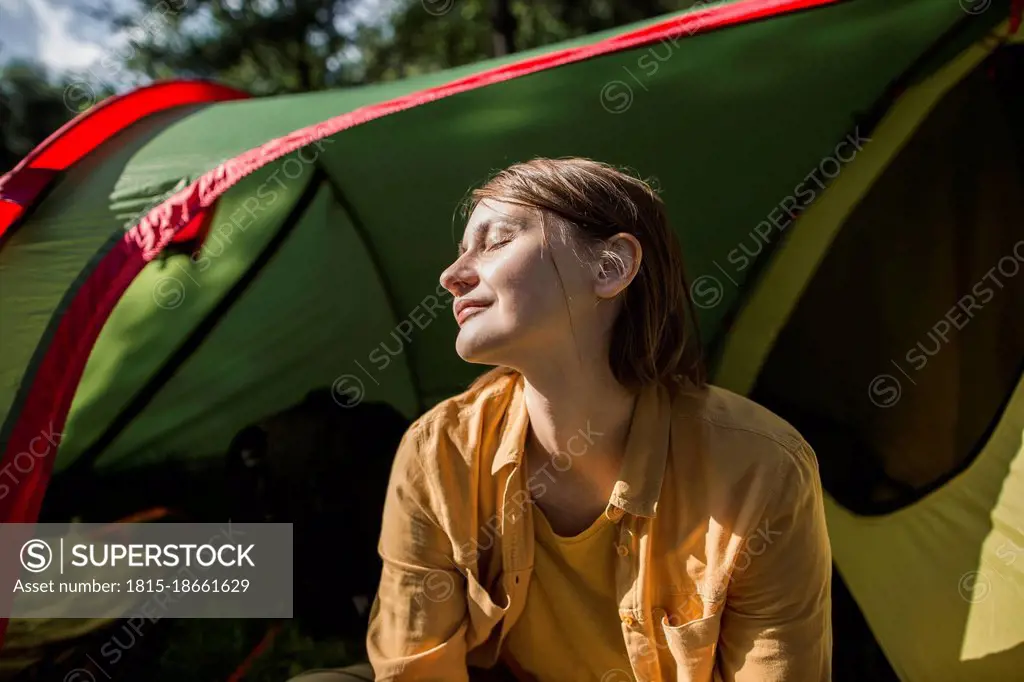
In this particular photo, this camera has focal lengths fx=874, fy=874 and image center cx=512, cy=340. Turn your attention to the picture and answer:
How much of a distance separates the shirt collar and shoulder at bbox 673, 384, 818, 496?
0.09 feet

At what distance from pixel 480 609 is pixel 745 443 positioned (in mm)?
400

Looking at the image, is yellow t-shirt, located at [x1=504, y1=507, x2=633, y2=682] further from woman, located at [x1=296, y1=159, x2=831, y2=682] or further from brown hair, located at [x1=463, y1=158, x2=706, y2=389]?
brown hair, located at [x1=463, y1=158, x2=706, y2=389]

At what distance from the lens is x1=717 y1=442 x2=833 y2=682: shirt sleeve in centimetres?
101

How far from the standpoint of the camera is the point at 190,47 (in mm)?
8102

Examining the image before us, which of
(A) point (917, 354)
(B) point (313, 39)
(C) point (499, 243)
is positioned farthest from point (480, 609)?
(B) point (313, 39)

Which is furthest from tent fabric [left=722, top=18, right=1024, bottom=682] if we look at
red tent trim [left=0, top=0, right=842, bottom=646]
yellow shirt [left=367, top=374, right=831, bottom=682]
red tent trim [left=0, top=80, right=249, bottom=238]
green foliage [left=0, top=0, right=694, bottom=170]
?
green foliage [left=0, top=0, right=694, bottom=170]

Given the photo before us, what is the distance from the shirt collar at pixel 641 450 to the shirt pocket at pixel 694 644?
5.6 inches

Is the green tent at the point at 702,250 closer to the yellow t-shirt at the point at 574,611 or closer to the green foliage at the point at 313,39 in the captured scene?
the yellow t-shirt at the point at 574,611

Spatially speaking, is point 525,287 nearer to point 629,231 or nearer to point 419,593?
point 629,231

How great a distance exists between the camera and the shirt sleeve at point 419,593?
3.68 ft

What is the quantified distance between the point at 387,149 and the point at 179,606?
0.96 metres

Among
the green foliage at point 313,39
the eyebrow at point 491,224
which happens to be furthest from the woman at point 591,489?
the green foliage at point 313,39

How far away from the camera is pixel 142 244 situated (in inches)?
53.1

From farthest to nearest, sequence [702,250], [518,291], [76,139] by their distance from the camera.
→ [702,250]
[76,139]
[518,291]
